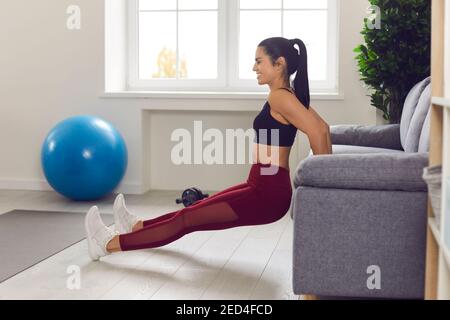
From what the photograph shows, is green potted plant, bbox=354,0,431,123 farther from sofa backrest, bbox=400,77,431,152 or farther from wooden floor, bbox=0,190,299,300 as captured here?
wooden floor, bbox=0,190,299,300

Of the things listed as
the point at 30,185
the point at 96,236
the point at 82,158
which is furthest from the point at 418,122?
the point at 30,185

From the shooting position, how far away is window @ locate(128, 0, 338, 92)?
5.16 m

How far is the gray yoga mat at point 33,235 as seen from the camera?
10.4 ft

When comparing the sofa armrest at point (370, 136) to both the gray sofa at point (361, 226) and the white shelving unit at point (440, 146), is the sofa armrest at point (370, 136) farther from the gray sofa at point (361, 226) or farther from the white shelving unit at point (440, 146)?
the white shelving unit at point (440, 146)

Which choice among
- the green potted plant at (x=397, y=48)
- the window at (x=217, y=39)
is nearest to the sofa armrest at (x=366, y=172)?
the green potted plant at (x=397, y=48)

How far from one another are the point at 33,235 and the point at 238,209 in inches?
50.5

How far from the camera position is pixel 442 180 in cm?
191

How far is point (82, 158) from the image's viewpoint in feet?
14.7

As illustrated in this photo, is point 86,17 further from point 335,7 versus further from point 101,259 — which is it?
point 101,259

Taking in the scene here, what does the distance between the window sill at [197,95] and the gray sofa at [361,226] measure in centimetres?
243

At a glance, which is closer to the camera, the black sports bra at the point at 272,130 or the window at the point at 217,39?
the black sports bra at the point at 272,130

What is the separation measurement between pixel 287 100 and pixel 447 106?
3.53 ft
